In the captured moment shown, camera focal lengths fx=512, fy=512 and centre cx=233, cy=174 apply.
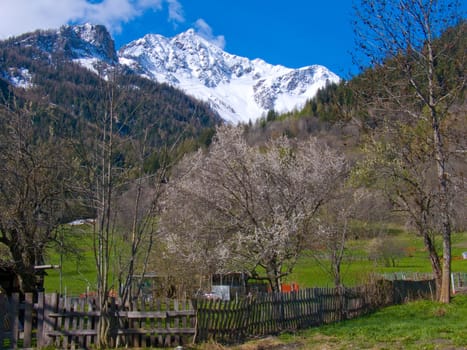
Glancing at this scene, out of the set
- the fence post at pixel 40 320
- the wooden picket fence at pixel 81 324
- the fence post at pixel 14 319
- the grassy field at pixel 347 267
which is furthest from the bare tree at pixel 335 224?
the fence post at pixel 14 319

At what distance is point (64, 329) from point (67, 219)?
8.74m

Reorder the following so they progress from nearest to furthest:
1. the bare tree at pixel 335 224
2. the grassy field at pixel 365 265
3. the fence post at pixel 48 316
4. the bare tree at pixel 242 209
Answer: the fence post at pixel 48 316
the bare tree at pixel 242 209
the bare tree at pixel 335 224
the grassy field at pixel 365 265

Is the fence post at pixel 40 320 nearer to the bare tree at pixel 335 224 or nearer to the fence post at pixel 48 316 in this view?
the fence post at pixel 48 316

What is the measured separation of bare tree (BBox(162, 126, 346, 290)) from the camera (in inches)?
794

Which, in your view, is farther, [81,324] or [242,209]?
[242,209]

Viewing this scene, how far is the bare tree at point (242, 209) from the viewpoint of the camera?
2017cm

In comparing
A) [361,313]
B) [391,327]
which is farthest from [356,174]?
[391,327]

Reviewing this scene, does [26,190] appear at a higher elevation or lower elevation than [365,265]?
higher

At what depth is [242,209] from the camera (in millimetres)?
21203

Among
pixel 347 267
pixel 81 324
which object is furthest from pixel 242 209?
pixel 347 267

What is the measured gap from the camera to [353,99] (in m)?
20.2

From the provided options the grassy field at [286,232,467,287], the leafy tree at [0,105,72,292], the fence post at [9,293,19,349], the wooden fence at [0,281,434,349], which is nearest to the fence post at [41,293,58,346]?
the wooden fence at [0,281,434,349]

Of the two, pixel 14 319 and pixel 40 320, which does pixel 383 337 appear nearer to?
pixel 40 320

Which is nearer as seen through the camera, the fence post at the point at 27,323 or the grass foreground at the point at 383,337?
the fence post at the point at 27,323
